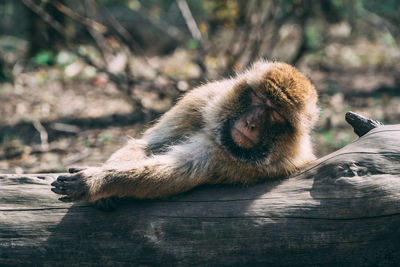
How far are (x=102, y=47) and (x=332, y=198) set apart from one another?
532 centimetres

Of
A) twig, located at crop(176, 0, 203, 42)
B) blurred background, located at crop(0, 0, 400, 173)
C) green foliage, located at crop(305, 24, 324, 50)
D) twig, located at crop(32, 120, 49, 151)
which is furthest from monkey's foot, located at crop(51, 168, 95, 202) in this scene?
green foliage, located at crop(305, 24, 324, 50)

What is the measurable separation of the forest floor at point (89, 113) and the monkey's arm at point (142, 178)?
202cm

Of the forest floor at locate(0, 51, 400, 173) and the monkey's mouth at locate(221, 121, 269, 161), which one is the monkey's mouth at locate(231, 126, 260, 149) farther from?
the forest floor at locate(0, 51, 400, 173)

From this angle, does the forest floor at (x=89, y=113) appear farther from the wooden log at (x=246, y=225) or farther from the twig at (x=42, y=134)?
the wooden log at (x=246, y=225)

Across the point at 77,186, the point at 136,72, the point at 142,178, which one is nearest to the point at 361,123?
the point at 142,178

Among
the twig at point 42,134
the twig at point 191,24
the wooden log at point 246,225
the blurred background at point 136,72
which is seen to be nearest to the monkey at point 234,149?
the wooden log at point 246,225

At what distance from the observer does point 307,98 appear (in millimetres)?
3324

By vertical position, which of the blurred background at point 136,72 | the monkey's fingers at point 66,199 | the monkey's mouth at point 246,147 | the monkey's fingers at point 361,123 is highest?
the blurred background at point 136,72

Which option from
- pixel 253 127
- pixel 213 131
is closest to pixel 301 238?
pixel 253 127

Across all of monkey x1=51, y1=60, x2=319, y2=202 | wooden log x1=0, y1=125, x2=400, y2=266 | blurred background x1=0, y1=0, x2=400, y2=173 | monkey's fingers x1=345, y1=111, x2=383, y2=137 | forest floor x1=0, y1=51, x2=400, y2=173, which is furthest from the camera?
blurred background x1=0, y1=0, x2=400, y2=173

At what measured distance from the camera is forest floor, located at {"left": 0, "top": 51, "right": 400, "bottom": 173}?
234 inches

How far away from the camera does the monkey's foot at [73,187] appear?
280cm

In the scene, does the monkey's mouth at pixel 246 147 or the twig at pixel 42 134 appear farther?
the twig at pixel 42 134

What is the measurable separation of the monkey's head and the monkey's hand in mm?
1034
